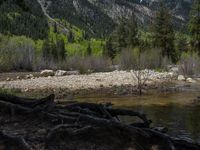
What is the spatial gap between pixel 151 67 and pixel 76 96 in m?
33.2

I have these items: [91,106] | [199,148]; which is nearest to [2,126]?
[91,106]

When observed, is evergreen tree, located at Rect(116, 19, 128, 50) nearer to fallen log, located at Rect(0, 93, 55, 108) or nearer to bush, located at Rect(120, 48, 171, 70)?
bush, located at Rect(120, 48, 171, 70)

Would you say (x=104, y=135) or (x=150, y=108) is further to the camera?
(x=150, y=108)

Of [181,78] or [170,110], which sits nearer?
[170,110]

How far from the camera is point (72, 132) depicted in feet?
27.3

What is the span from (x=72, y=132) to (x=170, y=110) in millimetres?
14561

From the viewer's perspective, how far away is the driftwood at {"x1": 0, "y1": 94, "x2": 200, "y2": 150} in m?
8.12

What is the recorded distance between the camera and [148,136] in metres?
8.50

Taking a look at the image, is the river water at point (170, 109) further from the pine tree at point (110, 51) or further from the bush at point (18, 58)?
the pine tree at point (110, 51)

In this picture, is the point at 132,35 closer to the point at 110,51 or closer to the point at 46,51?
the point at 110,51

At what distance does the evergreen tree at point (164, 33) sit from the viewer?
67062 millimetres

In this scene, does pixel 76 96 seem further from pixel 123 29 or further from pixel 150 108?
pixel 123 29

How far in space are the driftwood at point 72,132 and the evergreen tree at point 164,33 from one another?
58779 millimetres

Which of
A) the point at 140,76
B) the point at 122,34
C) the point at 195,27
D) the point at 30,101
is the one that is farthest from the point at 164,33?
the point at 30,101
